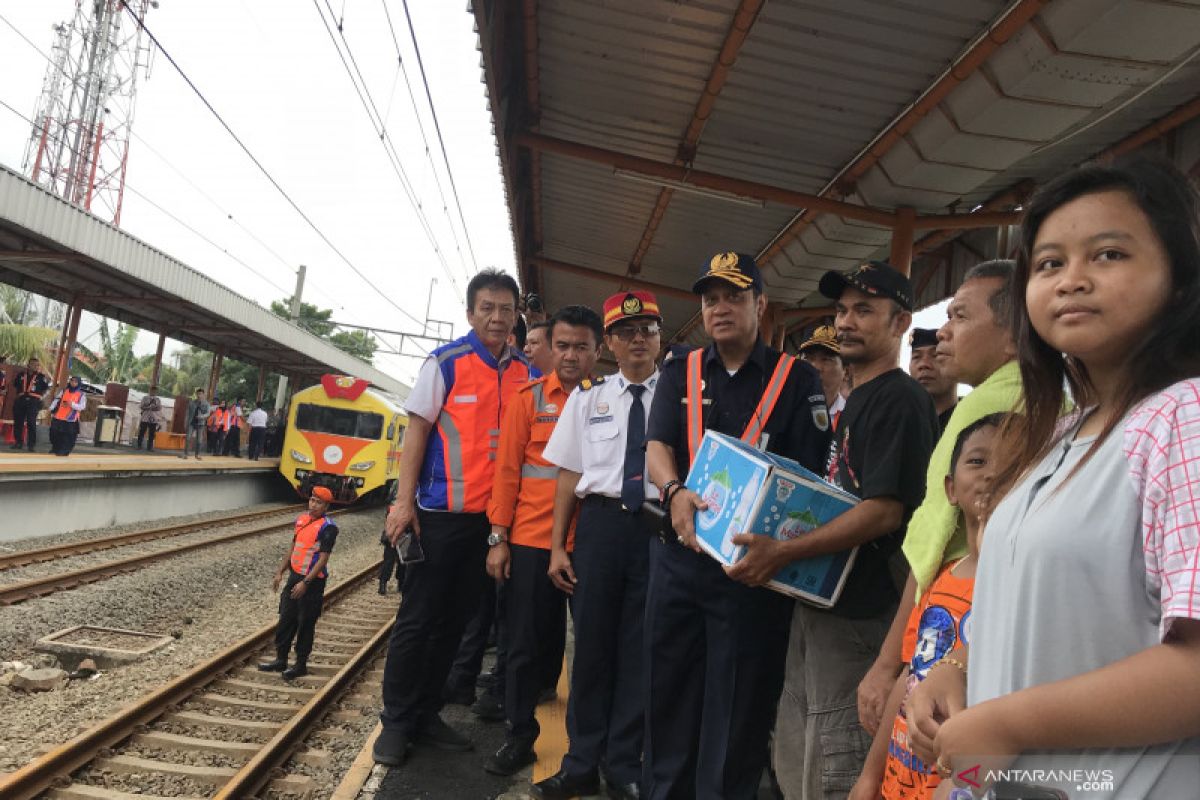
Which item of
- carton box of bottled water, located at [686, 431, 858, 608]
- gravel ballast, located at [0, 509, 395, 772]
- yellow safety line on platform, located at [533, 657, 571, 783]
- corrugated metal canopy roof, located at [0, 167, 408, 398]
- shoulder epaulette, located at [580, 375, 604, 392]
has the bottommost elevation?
gravel ballast, located at [0, 509, 395, 772]

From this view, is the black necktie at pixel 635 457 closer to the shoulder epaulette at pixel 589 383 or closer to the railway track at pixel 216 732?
the shoulder epaulette at pixel 589 383

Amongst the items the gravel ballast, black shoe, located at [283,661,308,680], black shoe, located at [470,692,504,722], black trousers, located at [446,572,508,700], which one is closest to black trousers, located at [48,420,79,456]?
Result: the gravel ballast

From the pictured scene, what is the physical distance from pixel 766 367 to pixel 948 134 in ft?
11.8

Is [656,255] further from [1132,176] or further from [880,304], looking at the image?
[1132,176]

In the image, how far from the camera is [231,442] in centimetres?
2247

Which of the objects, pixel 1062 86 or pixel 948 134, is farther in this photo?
pixel 948 134

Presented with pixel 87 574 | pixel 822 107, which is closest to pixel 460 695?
pixel 822 107

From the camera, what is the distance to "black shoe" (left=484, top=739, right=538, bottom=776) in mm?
3520

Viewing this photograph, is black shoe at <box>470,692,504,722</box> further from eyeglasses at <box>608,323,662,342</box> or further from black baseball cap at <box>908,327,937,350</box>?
black baseball cap at <box>908,327,937,350</box>

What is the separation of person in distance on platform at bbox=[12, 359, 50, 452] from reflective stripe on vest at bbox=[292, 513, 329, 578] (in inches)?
442

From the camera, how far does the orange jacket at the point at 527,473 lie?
378 centimetres

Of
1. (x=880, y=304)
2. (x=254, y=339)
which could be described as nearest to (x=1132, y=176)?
(x=880, y=304)

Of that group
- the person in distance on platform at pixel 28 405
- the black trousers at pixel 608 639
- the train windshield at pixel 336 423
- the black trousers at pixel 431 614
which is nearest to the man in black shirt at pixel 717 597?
the black trousers at pixel 608 639

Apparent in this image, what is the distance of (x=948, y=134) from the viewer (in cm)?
541
